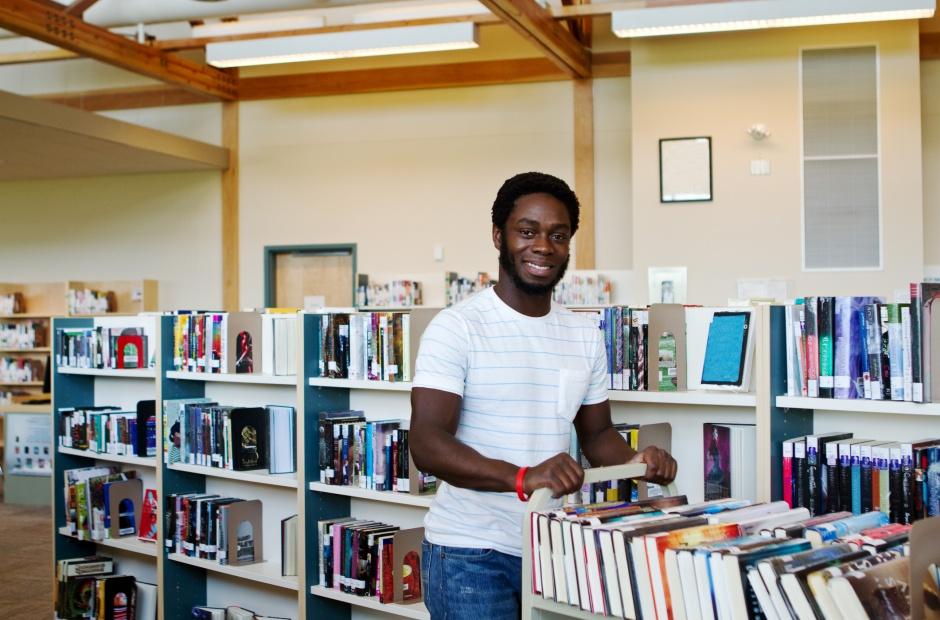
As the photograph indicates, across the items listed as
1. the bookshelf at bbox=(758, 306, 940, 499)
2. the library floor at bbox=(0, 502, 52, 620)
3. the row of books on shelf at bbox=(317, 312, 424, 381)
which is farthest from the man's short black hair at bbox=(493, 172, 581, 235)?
the library floor at bbox=(0, 502, 52, 620)

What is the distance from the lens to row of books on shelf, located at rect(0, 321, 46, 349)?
11250 millimetres

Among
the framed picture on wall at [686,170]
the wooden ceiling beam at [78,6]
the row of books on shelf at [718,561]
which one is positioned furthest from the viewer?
the framed picture on wall at [686,170]

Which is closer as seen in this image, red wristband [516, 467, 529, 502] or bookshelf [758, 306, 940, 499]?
red wristband [516, 467, 529, 502]

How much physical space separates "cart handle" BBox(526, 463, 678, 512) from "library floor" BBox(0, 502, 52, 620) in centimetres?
437

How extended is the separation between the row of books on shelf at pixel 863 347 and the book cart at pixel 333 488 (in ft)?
5.30

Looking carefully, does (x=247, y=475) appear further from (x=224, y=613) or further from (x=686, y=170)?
(x=686, y=170)

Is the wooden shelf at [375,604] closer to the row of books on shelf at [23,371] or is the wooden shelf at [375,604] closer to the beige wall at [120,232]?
the beige wall at [120,232]

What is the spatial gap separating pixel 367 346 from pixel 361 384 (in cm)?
15

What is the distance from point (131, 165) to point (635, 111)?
5.49 metres

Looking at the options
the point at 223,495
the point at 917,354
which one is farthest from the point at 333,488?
the point at 917,354

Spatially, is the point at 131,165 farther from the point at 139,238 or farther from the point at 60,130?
the point at 60,130

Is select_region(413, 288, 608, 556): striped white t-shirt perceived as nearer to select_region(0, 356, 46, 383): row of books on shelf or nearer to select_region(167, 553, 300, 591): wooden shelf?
select_region(167, 553, 300, 591): wooden shelf

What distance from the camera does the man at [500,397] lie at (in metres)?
2.11

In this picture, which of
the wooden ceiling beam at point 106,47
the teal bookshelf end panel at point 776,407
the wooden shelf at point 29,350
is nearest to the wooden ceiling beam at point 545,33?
the wooden ceiling beam at point 106,47
